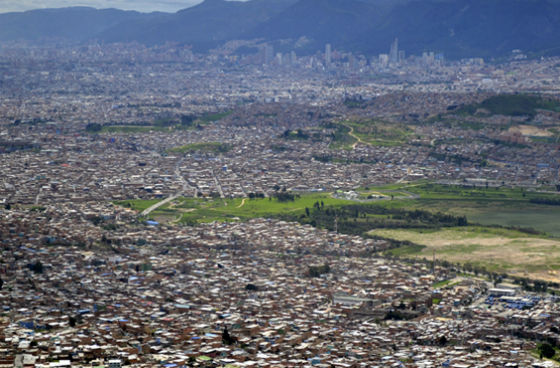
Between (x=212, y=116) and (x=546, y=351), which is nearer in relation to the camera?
(x=546, y=351)

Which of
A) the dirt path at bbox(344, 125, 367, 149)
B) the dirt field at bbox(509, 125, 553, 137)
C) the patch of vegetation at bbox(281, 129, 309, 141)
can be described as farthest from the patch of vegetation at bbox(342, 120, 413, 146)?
the dirt field at bbox(509, 125, 553, 137)

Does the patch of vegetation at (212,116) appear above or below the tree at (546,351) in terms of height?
above

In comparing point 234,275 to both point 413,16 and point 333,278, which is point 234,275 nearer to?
point 333,278

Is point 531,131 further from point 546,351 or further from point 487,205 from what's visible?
point 546,351

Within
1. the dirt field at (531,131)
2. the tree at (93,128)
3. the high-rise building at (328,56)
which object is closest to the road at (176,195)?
the tree at (93,128)

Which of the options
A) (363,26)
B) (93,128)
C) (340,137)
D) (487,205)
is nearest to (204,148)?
(340,137)

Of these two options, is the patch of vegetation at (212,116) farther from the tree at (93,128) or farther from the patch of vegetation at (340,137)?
the patch of vegetation at (340,137)

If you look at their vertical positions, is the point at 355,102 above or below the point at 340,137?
above
